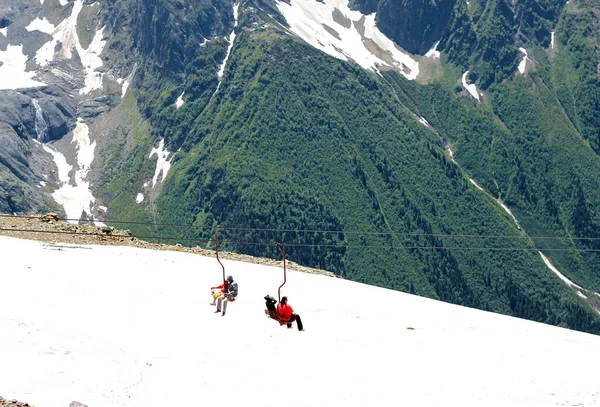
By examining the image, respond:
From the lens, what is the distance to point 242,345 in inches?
1225

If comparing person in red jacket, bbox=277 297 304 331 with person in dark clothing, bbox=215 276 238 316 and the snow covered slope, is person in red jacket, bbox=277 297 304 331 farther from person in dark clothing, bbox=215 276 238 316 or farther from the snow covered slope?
person in dark clothing, bbox=215 276 238 316

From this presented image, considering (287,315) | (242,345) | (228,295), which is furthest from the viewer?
(228,295)

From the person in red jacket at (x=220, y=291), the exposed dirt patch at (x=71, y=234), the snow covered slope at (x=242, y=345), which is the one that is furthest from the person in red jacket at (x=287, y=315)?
the exposed dirt patch at (x=71, y=234)

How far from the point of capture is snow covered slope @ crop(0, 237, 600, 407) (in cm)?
2617

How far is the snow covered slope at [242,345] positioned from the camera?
26172 millimetres

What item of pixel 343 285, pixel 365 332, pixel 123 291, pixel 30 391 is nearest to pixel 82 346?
pixel 30 391

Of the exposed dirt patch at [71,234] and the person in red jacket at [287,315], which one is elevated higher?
the exposed dirt patch at [71,234]

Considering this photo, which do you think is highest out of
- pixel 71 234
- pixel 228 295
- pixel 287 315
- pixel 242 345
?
pixel 71 234

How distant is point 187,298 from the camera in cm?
3666

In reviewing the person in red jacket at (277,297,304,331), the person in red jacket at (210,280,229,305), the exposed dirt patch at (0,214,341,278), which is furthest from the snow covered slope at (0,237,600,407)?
the exposed dirt patch at (0,214,341,278)

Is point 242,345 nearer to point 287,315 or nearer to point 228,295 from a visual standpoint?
point 287,315

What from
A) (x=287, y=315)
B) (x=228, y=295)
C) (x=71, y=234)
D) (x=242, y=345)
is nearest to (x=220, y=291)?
(x=228, y=295)

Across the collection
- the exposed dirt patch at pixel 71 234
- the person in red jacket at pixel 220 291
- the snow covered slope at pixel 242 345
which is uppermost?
the exposed dirt patch at pixel 71 234

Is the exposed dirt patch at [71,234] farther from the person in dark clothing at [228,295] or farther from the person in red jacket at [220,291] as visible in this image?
the person in red jacket at [220,291]
